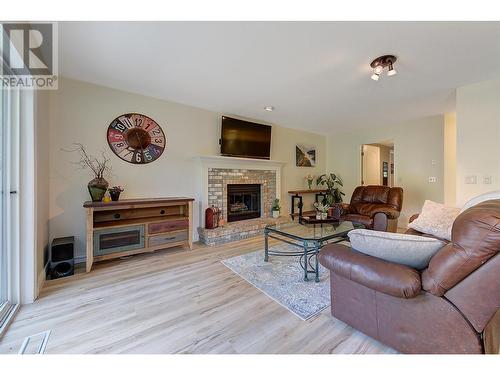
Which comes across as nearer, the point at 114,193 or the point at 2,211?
the point at 2,211

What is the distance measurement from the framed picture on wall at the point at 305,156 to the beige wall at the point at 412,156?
89 cm

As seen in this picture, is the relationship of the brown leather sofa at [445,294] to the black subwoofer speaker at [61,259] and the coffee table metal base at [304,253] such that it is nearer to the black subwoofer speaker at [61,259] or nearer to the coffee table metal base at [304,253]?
the coffee table metal base at [304,253]

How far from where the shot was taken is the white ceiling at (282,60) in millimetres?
1745

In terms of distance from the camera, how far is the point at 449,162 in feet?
13.1

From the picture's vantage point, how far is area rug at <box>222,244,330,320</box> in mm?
1774

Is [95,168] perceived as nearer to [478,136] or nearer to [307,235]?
[307,235]

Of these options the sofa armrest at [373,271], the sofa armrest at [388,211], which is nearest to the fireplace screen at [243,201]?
the sofa armrest at [388,211]

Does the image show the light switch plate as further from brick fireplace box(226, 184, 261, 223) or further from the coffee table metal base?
brick fireplace box(226, 184, 261, 223)

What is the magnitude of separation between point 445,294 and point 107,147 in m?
3.63

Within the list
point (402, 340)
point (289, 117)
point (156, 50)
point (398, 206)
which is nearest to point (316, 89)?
point (289, 117)

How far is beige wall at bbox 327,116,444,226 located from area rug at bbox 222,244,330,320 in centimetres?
335

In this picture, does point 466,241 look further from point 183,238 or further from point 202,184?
A: point 202,184

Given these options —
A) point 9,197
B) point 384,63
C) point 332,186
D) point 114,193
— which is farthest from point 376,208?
point 9,197

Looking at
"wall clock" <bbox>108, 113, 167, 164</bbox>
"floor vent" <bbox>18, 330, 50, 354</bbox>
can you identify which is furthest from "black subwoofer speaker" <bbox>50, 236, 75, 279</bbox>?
"wall clock" <bbox>108, 113, 167, 164</bbox>
